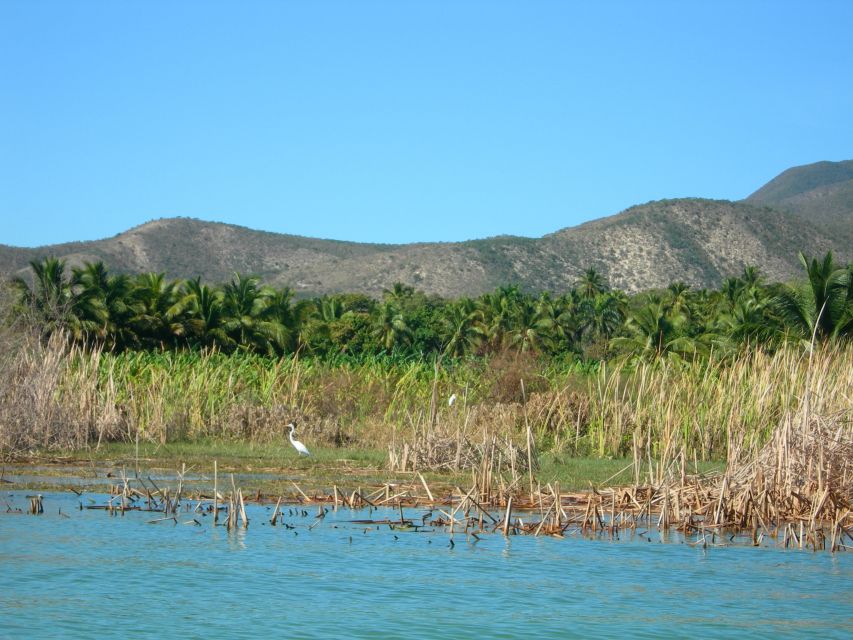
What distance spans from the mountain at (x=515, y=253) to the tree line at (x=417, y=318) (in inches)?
1778

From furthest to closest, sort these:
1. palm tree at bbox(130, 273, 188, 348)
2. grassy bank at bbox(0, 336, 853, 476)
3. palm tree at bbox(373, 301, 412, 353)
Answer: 1. palm tree at bbox(373, 301, 412, 353)
2. palm tree at bbox(130, 273, 188, 348)
3. grassy bank at bbox(0, 336, 853, 476)

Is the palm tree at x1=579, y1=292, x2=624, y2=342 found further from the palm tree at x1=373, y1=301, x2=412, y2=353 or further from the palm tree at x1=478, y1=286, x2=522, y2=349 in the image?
the palm tree at x1=373, y1=301, x2=412, y2=353

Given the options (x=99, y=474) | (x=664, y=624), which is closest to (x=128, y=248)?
(x=99, y=474)

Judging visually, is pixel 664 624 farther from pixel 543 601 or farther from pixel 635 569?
pixel 635 569

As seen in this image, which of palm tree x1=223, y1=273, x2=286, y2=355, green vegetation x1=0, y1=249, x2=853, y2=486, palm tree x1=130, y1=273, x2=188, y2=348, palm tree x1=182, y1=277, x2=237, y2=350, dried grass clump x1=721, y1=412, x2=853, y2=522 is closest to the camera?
dried grass clump x1=721, y1=412, x2=853, y2=522

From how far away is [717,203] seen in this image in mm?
160375

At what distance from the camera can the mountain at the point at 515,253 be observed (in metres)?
138

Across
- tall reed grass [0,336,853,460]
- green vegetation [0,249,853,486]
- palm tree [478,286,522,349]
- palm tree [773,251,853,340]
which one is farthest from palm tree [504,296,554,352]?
tall reed grass [0,336,853,460]

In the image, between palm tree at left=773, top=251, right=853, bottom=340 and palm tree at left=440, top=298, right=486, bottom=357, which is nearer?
palm tree at left=773, top=251, right=853, bottom=340

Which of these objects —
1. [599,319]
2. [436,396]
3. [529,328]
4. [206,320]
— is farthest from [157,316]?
[599,319]

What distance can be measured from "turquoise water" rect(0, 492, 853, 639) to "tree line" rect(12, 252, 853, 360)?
10.9 meters

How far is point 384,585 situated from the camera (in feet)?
34.2

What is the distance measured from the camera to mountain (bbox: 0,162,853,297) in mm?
137625

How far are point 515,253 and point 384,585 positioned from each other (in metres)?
135
